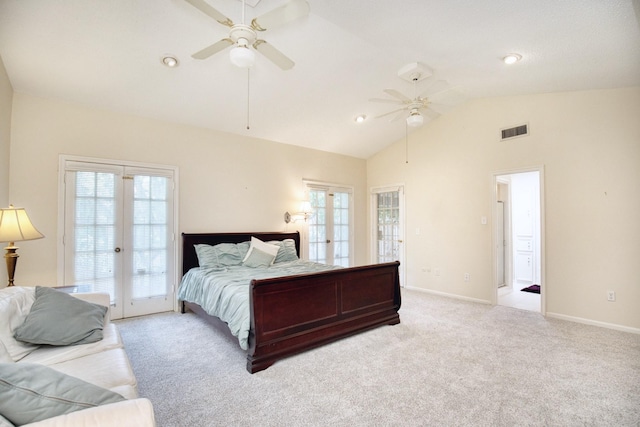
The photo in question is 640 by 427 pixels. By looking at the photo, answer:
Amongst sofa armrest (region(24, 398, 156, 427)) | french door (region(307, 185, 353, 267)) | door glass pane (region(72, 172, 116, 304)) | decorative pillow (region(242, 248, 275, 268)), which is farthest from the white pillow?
sofa armrest (region(24, 398, 156, 427))

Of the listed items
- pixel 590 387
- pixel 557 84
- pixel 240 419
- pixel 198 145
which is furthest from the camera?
pixel 198 145

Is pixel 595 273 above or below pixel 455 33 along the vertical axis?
below

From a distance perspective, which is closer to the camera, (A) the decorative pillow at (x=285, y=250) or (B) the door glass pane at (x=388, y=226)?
(A) the decorative pillow at (x=285, y=250)

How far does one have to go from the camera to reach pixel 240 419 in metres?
2.07

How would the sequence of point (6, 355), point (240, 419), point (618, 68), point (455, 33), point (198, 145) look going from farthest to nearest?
point (198, 145)
point (618, 68)
point (455, 33)
point (240, 419)
point (6, 355)

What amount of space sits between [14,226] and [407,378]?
352 cm

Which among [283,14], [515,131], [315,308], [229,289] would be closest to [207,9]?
[283,14]

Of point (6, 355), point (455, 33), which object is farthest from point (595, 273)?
point (6, 355)

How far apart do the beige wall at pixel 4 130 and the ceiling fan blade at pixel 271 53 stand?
8.88 feet

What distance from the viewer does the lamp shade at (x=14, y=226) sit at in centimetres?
251

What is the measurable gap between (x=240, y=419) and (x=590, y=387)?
270 cm

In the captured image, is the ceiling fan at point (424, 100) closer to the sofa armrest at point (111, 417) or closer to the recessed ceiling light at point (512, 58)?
the recessed ceiling light at point (512, 58)

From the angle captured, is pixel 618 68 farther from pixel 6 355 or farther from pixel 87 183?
pixel 87 183

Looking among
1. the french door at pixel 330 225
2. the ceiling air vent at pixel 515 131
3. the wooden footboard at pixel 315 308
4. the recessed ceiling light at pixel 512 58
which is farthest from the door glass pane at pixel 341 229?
the recessed ceiling light at pixel 512 58
